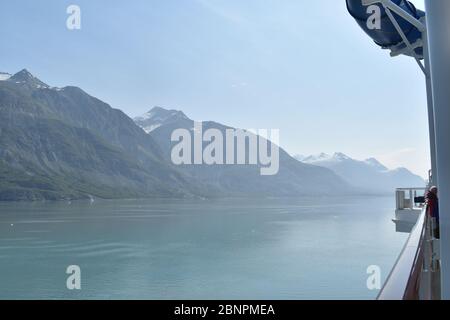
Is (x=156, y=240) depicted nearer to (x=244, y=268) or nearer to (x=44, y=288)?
(x=244, y=268)

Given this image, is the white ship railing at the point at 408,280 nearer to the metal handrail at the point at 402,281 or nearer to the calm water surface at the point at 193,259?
the metal handrail at the point at 402,281

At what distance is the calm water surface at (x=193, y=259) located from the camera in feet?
141

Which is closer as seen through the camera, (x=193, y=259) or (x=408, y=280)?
(x=408, y=280)

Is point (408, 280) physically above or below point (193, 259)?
above

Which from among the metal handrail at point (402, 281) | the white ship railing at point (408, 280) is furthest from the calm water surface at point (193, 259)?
the metal handrail at point (402, 281)

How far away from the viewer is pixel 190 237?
78.6 m

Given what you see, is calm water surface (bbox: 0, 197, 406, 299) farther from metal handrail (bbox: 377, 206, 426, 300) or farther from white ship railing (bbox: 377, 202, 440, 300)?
metal handrail (bbox: 377, 206, 426, 300)

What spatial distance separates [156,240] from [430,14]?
75.0 metres

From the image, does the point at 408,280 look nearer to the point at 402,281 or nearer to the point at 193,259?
the point at 402,281

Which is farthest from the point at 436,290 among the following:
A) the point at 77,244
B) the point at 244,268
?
the point at 77,244

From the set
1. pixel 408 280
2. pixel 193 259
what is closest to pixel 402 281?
pixel 408 280

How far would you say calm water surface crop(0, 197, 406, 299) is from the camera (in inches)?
1693

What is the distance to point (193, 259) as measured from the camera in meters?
58.3

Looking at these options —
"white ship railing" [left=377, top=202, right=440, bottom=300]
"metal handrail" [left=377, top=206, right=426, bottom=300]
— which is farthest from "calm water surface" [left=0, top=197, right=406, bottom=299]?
"metal handrail" [left=377, top=206, right=426, bottom=300]
